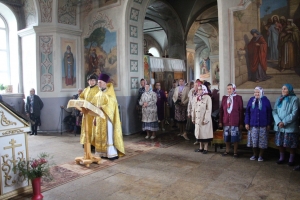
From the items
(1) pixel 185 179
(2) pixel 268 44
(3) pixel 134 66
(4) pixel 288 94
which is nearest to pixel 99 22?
(3) pixel 134 66

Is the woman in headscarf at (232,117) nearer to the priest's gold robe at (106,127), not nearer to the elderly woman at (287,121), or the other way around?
the elderly woman at (287,121)

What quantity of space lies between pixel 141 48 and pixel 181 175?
18.3 feet

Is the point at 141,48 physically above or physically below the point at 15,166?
above

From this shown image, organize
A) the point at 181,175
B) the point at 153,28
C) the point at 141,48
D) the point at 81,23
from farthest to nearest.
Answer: the point at 153,28 < the point at 81,23 < the point at 141,48 < the point at 181,175

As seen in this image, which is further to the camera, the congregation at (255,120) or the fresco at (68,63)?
the fresco at (68,63)

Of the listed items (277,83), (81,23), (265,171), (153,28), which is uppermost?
(153,28)

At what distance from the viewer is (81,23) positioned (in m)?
9.91

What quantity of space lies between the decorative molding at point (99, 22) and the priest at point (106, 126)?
3923mm

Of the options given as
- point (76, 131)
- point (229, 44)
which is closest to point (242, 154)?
point (229, 44)

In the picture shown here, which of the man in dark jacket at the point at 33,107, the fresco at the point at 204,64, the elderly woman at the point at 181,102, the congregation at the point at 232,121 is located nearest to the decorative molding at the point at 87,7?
the man in dark jacket at the point at 33,107

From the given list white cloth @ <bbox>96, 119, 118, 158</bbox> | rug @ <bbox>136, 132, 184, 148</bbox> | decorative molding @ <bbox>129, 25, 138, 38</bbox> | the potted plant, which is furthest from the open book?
decorative molding @ <bbox>129, 25, 138, 38</bbox>

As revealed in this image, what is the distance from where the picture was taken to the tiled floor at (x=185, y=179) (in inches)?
149

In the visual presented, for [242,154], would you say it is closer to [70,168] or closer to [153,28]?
[70,168]

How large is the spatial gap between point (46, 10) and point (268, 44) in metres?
7.52
